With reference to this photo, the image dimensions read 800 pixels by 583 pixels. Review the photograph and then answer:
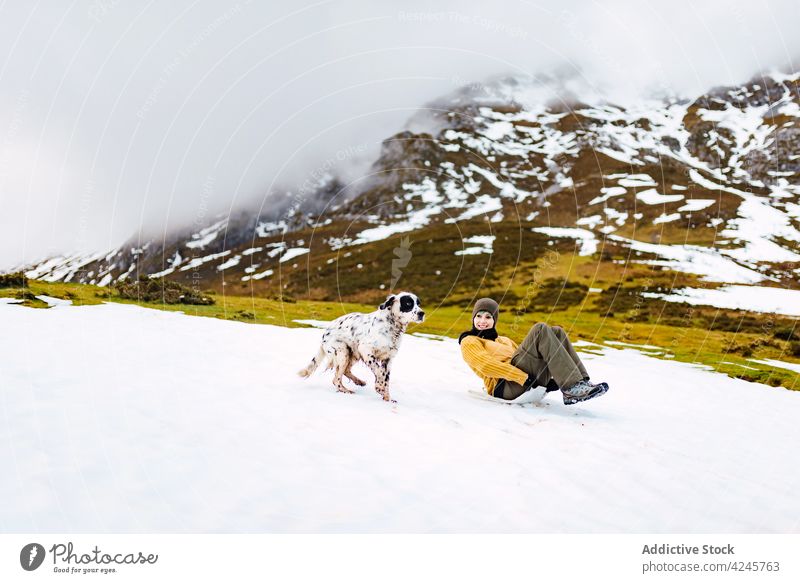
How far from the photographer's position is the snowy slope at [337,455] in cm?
470

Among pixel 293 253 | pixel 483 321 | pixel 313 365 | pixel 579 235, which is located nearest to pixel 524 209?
pixel 579 235

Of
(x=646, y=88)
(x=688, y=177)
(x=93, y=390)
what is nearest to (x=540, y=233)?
(x=688, y=177)

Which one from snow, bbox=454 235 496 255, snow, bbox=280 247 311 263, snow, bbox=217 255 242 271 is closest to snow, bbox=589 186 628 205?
snow, bbox=454 235 496 255

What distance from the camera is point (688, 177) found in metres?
88.8

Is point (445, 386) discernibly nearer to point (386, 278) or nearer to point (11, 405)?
point (11, 405)

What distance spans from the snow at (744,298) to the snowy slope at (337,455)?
30940 mm

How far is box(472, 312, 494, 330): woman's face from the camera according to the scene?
913 cm

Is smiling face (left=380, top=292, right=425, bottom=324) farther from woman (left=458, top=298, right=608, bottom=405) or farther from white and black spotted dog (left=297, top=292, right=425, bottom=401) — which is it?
woman (left=458, top=298, right=608, bottom=405)

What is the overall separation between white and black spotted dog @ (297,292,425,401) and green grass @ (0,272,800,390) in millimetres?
10136

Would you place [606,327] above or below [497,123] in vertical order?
below

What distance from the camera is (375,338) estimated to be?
823 centimetres

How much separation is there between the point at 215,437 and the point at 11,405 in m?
2.78

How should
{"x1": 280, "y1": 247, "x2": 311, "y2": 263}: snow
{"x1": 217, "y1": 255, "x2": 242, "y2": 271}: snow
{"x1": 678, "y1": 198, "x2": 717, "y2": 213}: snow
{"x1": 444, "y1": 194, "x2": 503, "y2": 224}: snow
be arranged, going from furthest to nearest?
{"x1": 444, "y1": 194, "x2": 503, "y2": 224}: snow → {"x1": 217, "y1": 255, "x2": 242, "y2": 271}: snow → {"x1": 678, "y1": 198, "x2": 717, "y2": 213}: snow → {"x1": 280, "y1": 247, "x2": 311, "y2": 263}: snow

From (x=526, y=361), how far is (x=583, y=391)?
1011 mm
